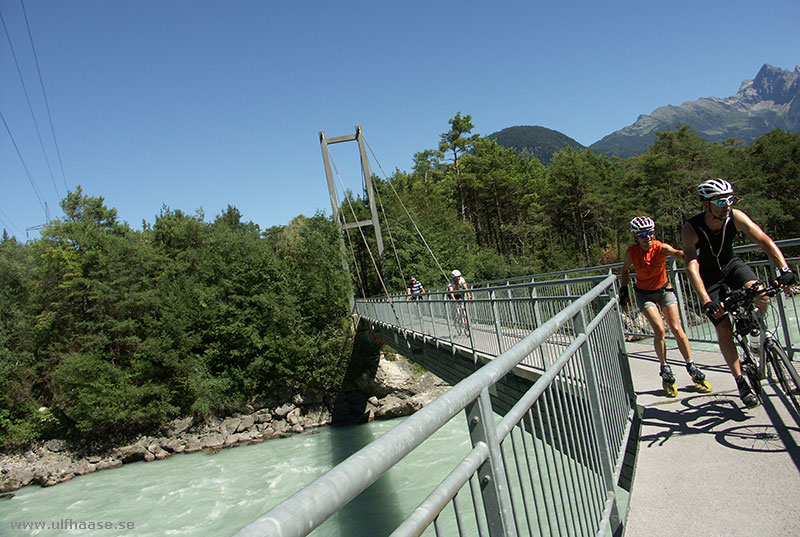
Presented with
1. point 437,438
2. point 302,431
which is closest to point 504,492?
point 437,438

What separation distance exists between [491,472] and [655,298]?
4.26m

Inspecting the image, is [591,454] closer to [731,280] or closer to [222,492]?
[731,280]

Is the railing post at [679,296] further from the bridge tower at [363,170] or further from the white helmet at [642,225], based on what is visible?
the bridge tower at [363,170]

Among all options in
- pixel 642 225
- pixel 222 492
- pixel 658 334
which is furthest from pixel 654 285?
pixel 222 492

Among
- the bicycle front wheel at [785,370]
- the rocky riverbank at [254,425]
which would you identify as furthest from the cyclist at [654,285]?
the rocky riverbank at [254,425]

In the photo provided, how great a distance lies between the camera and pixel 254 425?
27422 millimetres

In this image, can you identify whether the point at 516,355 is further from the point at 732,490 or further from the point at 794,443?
the point at 794,443

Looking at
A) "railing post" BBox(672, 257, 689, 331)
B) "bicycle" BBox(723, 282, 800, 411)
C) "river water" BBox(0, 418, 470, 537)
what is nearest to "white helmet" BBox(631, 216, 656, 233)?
"bicycle" BBox(723, 282, 800, 411)

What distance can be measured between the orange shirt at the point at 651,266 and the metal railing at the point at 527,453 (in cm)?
109

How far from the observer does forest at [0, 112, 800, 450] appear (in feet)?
93.9

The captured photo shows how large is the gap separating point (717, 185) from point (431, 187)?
134ft

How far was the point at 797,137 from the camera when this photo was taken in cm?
3809

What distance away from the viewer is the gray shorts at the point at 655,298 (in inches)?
190

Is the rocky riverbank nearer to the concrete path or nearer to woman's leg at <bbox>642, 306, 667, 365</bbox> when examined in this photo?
woman's leg at <bbox>642, 306, 667, 365</bbox>
